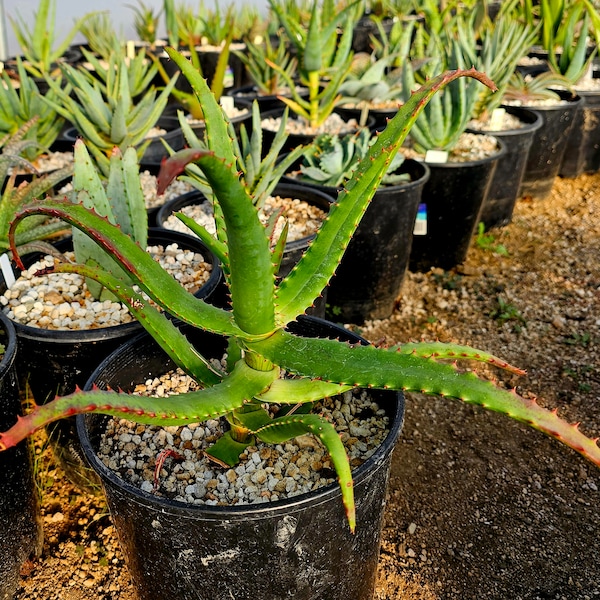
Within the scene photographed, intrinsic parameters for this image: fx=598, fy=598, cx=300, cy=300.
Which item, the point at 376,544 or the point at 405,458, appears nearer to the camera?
the point at 376,544

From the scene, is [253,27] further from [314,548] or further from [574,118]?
[314,548]

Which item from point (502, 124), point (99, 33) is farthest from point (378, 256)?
point (99, 33)

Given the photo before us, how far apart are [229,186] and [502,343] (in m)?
1.79

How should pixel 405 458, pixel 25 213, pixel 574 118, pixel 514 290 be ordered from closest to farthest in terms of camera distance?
pixel 25 213 < pixel 405 458 < pixel 514 290 < pixel 574 118

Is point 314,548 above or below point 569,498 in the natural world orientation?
above

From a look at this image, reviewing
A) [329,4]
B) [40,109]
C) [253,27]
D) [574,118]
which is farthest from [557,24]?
[40,109]

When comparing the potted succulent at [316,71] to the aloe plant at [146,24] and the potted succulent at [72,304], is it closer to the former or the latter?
the potted succulent at [72,304]

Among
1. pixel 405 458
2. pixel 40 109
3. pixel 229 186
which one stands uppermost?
pixel 229 186

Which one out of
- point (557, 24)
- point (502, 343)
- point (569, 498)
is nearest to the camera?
point (569, 498)

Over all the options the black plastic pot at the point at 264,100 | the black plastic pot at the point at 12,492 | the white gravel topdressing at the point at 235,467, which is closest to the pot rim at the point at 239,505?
the white gravel topdressing at the point at 235,467

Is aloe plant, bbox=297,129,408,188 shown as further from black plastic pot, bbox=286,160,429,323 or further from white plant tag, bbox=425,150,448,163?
white plant tag, bbox=425,150,448,163

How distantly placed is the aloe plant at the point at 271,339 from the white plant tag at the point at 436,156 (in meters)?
1.65

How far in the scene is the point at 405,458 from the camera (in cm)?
172

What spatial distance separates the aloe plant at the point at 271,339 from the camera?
0.74 m
